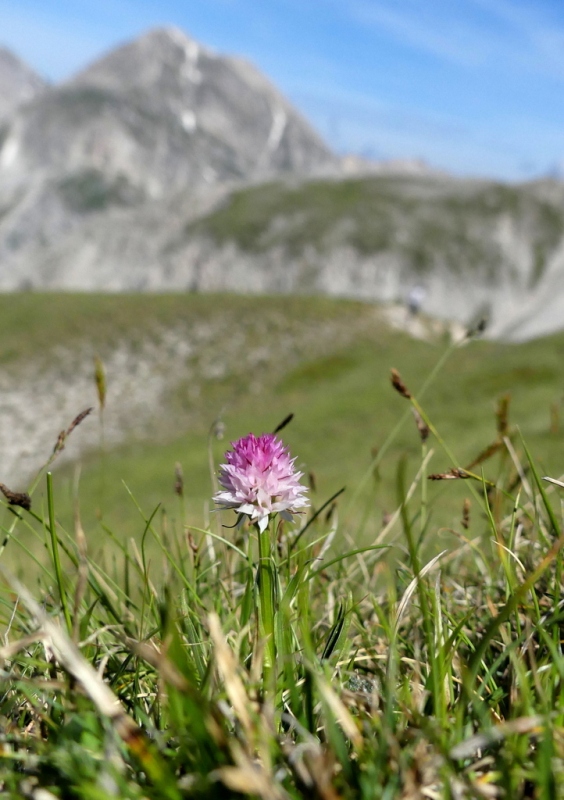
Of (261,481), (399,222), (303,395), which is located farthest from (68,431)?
(399,222)

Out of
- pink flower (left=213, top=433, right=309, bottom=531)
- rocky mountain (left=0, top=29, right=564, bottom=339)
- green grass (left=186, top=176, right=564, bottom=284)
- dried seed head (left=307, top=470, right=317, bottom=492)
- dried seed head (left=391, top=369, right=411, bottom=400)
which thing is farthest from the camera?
green grass (left=186, top=176, right=564, bottom=284)

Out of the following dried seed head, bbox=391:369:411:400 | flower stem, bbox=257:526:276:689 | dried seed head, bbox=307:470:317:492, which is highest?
dried seed head, bbox=391:369:411:400

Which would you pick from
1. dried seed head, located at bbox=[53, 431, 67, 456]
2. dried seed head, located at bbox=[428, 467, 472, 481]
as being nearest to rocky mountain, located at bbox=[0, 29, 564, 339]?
dried seed head, located at bbox=[53, 431, 67, 456]

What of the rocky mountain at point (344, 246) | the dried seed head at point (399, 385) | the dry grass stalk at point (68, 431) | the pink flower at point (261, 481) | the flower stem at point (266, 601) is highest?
the dried seed head at point (399, 385)

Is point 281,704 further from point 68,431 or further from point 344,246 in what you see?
point 344,246

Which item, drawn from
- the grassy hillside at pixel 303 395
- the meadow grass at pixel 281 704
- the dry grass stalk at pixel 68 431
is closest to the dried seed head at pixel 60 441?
the dry grass stalk at pixel 68 431

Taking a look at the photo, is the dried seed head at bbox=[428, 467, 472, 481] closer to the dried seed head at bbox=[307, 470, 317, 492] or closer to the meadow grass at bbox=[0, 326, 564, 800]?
the meadow grass at bbox=[0, 326, 564, 800]

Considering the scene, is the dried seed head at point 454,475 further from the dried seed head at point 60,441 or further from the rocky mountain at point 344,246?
the rocky mountain at point 344,246
